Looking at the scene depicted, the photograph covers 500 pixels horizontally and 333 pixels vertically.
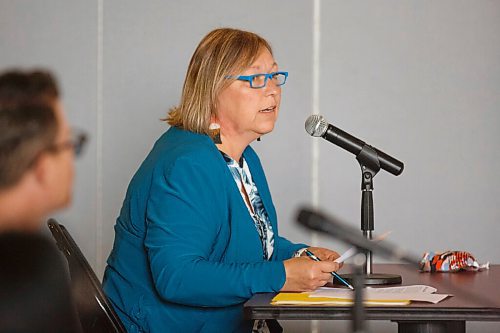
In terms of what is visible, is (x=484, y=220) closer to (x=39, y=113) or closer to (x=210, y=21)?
(x=210, y=21)

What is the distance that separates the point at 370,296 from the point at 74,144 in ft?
4.27

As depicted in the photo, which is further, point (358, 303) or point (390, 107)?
point (390, 107)

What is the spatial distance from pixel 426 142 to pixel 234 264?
2.25 m

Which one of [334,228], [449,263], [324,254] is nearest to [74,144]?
[334,228]

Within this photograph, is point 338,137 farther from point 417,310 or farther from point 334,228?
point 334,228

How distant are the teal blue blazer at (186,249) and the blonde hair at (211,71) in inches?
2.4

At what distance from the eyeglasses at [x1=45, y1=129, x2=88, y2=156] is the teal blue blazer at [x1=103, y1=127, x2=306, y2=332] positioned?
126cm

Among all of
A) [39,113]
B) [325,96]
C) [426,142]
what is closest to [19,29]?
[325,96]

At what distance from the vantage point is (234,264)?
93.9 inches

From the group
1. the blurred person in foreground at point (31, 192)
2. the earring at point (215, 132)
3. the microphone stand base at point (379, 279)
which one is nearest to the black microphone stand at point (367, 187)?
the microphone stand base at point (379, 279)

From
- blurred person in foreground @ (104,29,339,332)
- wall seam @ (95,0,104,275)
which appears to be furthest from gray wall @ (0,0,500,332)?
blurred person in foreground @ (104,29,339,332)

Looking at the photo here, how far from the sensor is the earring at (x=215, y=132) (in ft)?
8.86

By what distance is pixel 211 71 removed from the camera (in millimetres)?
2699

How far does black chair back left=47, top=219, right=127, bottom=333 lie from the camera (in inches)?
80.9
